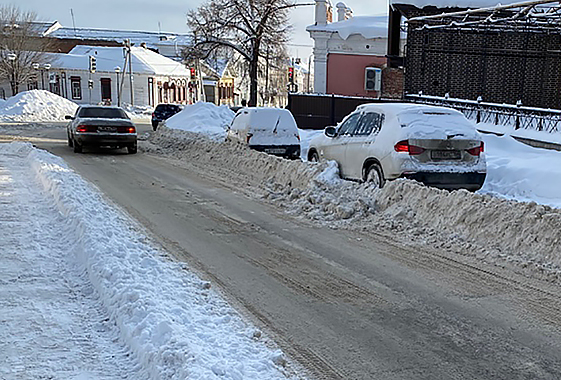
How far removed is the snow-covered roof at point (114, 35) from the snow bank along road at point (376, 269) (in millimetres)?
81261

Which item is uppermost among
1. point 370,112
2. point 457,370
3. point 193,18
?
point 193,18

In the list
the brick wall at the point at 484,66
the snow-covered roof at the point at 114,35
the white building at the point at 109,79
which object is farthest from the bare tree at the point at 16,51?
the brick wall at the point at 484,66

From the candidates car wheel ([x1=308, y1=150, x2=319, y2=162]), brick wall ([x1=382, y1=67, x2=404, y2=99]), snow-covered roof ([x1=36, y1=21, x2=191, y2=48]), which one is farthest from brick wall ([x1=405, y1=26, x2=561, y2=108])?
snow-covered roof ([x1=36, y1=21, x2=191, y2=48])

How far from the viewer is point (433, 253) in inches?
285

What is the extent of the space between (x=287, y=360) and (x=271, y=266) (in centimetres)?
246

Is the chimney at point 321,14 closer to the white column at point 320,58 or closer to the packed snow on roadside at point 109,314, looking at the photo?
the white column at point 320,58

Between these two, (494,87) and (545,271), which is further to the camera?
(494,87)

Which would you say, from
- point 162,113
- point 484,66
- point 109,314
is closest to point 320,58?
point 162,113

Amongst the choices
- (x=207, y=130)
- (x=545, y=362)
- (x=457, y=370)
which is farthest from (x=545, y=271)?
(x=207, y=130)

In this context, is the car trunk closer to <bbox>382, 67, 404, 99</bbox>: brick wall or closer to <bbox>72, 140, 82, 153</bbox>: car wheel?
<bbox>72, 140, 82, 153</bbox>: car wheel

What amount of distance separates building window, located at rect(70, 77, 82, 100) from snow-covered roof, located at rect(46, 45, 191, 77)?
54.5 inches

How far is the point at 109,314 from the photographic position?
5.04 meters

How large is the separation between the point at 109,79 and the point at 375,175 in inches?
2383

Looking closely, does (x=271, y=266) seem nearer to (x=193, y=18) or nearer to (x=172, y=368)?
(x=172, y=368)
